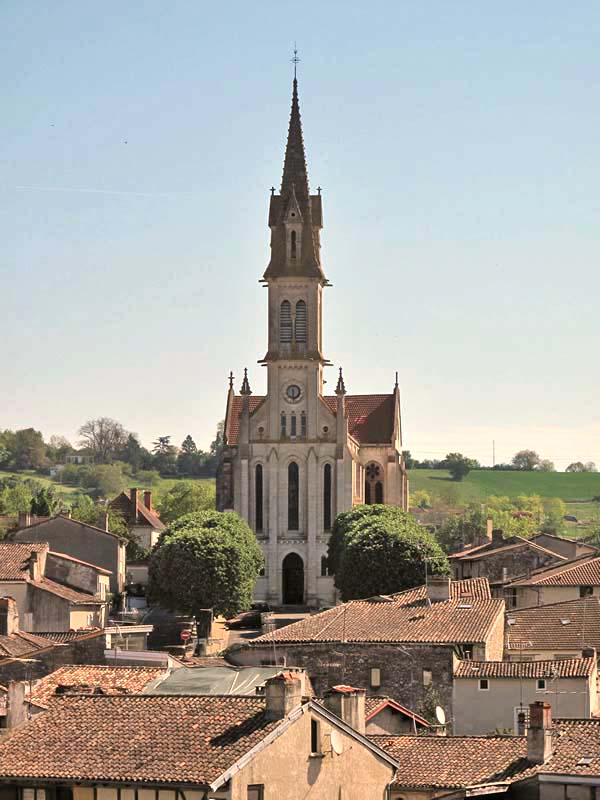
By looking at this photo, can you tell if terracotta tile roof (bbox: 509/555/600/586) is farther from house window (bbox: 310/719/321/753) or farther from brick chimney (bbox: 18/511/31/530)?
house window (bbox: 310/719/321/753)

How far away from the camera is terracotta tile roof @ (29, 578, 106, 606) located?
87.0 meters

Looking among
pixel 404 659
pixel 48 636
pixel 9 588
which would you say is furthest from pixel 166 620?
pixel 404 659

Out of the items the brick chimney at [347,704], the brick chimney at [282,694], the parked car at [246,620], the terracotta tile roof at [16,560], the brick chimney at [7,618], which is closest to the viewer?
the brick chimney at [282,694]

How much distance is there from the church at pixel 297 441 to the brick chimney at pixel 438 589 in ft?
225

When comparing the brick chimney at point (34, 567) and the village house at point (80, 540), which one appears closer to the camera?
the brick chimney at point (34, 567)

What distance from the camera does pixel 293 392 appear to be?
144500 mm

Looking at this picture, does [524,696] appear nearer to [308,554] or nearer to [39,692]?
[39,692]

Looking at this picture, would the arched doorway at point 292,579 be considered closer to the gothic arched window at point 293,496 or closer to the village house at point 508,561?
the gothic arched window at point 293,496

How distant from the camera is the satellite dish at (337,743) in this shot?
114 ft

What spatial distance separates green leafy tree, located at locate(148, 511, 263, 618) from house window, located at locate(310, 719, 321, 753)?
234 feet

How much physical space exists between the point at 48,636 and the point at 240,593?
3726cm

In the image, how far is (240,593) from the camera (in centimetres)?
10975

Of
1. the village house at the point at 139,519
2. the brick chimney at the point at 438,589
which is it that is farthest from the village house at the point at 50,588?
the village house at the point at 139,519

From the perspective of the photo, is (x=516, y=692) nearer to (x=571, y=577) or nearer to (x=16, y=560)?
(x=571, y=577)
